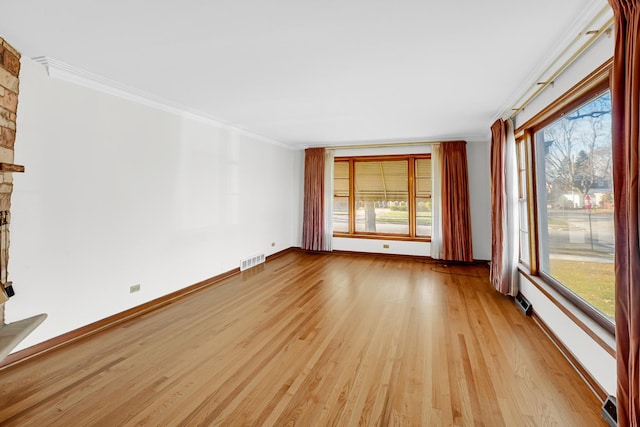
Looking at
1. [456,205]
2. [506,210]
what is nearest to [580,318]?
[506,210]

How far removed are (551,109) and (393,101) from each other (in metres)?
1.62

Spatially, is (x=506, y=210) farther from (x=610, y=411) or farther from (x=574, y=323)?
(x=610, y=411)

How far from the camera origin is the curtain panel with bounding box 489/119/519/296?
3.59 metres

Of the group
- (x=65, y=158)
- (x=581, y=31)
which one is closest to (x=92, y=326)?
(x=65, y=158)

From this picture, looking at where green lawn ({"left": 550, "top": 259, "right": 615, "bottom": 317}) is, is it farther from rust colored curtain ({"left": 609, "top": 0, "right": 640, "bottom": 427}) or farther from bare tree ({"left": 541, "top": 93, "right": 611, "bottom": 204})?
rust colored curtain ({"left": 609, "top": 0, "right": 640, "bottom": 427})

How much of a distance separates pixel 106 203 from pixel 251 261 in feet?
9.16

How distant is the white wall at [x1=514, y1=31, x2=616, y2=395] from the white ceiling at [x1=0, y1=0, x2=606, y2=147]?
0.74ft

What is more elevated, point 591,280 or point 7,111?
point 7,111

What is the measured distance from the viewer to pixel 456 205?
220 inches

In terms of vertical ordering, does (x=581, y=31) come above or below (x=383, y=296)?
above

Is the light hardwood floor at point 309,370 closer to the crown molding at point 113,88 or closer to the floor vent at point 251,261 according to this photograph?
the floor vent at point 251,261

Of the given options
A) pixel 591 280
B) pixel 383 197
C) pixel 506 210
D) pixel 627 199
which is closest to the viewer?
pixel 627 199

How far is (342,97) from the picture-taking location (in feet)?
11.1

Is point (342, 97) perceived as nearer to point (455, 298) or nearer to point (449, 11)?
point (449, 11)
